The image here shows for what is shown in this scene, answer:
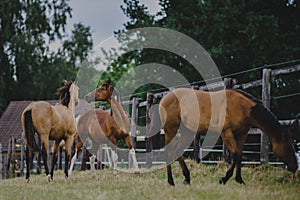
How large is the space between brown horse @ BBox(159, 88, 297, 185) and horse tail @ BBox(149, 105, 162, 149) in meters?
1.48

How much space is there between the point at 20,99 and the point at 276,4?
71.2 ft

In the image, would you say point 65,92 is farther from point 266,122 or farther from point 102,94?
point 266,122

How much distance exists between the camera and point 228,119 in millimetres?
7145

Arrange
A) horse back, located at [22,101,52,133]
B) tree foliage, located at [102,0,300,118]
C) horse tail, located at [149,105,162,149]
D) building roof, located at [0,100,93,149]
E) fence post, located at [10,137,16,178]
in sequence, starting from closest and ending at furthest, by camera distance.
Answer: horse tail, located at [149,105,162,149] < horse back, located at [22,101,52,133] < tree foliage, located at [102,0,300,118] < fence post, located at [10,137,16,178] < building roof, located at [0,100,93,149]

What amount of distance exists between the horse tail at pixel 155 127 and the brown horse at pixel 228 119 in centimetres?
148

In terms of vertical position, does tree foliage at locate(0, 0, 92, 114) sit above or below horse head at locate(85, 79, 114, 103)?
above

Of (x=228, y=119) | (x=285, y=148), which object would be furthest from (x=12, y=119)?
(x=285, y=148)

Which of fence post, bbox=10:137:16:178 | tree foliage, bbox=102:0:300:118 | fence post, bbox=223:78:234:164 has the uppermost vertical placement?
tree foliage, bbox=102:0:300:118

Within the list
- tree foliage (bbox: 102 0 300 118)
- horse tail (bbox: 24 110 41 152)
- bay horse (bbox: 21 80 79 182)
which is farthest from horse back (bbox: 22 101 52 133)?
tree foliage (bbox: 102 0 300 118)

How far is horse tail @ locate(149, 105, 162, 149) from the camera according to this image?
30.8 ft

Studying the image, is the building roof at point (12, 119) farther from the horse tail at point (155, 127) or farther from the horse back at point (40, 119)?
the horse back at point (40, 119)

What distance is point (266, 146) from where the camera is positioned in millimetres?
9297

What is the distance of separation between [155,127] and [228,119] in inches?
141

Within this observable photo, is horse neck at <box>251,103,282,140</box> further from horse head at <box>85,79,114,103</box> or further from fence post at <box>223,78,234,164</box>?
horse head at <box>85,79,114,103</box>
